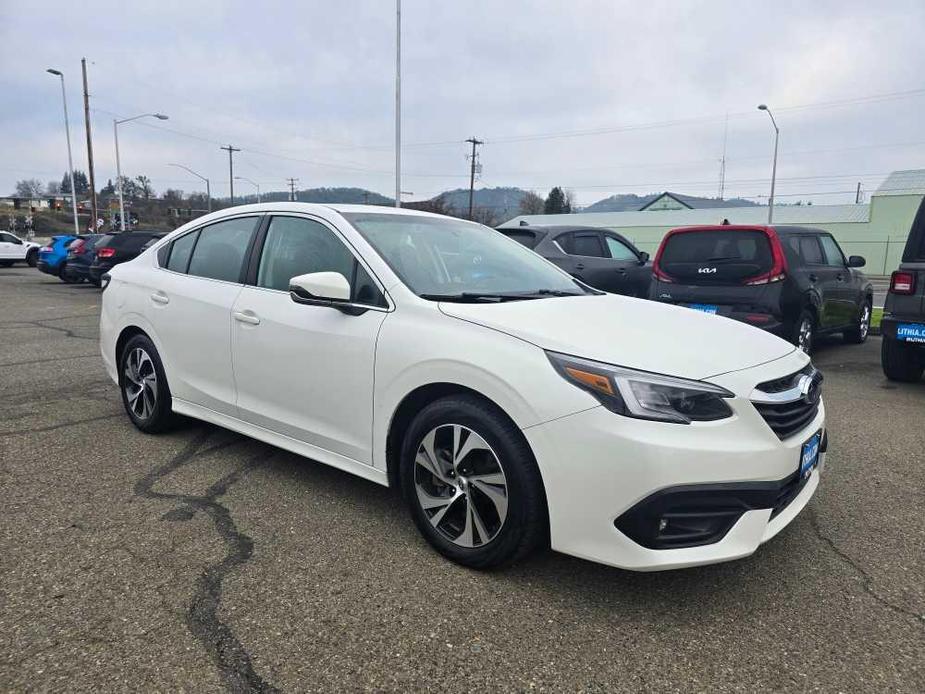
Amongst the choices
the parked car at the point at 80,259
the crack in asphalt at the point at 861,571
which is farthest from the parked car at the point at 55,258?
the crack in asphalt at the point at 861,571

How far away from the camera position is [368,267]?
3248 mm

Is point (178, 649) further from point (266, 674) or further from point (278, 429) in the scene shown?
point (278, 429)

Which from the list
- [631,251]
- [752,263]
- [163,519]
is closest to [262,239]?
[163,519]

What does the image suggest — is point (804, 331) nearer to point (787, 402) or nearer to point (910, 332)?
point (910, 332)

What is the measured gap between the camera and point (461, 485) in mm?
2764

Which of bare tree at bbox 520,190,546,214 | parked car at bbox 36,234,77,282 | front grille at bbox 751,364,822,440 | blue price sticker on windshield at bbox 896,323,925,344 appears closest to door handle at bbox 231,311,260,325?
front grille at bbox 751,364,822,440

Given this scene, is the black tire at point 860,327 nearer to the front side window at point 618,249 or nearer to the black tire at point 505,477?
the front side window at point 618,249

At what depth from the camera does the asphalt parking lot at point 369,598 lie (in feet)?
7.18

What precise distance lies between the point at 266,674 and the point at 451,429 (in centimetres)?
112

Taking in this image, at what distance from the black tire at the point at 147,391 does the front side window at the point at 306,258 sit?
3.96ft

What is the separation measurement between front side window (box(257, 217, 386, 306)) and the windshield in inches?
5.8

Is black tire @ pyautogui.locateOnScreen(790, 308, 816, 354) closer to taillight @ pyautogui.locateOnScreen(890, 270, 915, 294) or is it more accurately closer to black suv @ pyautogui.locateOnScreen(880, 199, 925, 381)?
black suv @ pyautogui.locateOnScreen(880, 199, 925, 381)

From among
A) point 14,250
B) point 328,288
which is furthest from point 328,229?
point 14,250

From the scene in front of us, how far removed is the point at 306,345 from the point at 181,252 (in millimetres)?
1718
